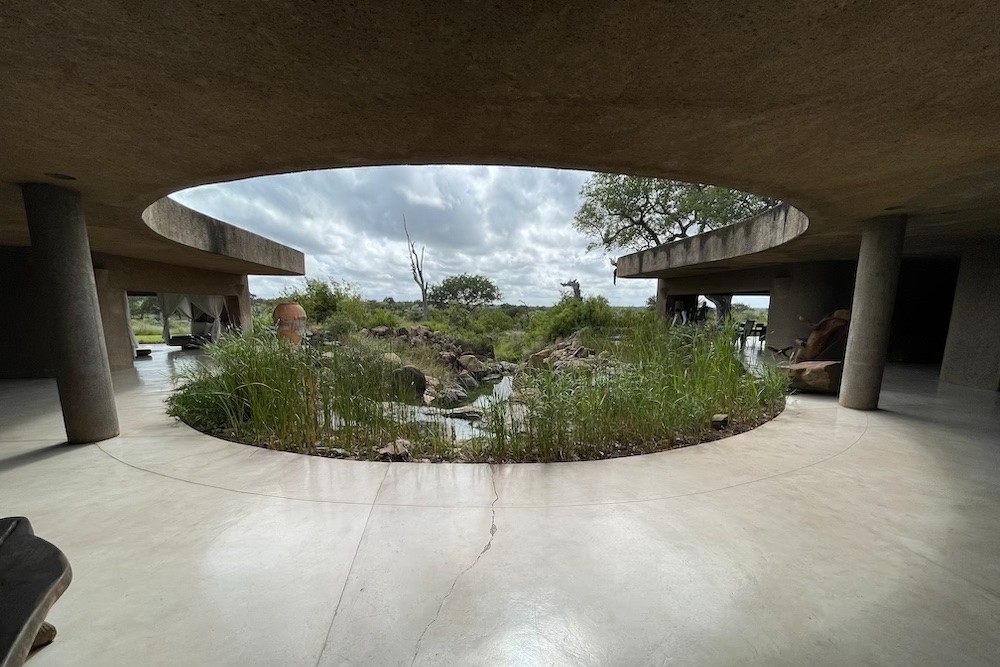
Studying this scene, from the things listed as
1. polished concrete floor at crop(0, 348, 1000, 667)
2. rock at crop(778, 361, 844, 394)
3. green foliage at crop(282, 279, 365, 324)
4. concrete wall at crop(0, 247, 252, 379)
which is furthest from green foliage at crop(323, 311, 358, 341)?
rock at crop(778, 361, 844, 394)

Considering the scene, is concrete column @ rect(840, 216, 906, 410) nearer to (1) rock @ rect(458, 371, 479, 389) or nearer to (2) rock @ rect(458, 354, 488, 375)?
(1) rock @ rect(458, 371, 479, 389)

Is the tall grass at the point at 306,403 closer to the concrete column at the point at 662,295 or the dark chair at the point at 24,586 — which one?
the dark chair at the point at 24,586

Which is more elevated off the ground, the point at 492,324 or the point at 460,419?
the point at 492,324

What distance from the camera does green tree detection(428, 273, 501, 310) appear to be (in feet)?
80.0

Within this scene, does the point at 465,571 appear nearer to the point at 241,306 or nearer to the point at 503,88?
the point at 503,88

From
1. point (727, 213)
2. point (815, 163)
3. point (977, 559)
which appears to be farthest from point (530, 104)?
point (727, 213)

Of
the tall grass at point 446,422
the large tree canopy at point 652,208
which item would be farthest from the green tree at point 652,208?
the tall grass at point 446,422

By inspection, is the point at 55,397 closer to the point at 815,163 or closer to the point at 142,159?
the point at 142,159

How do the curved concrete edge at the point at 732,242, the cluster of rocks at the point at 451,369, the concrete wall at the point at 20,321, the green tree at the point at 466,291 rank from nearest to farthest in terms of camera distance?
the curved concrete edge at the point at 732,242 < the concrete wall at the point at 20,321 < the cluster of rocks at the point at 451,369 < the green tree at the point at 466,291

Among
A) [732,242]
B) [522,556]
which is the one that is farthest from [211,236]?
[732,242]

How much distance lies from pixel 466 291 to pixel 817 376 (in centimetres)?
2177

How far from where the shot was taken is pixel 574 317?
485 inches

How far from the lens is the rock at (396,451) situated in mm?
2670

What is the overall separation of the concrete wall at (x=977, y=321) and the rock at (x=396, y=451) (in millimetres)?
7640
